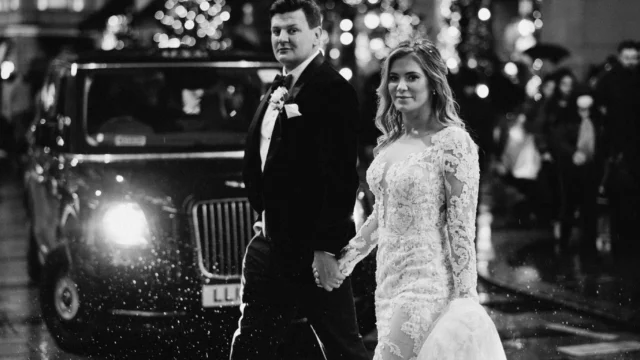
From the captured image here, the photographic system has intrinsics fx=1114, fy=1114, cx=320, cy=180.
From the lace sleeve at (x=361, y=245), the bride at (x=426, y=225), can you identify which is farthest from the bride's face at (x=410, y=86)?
the lace sleeve at (x=361, y=245)

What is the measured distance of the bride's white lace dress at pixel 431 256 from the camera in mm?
3945

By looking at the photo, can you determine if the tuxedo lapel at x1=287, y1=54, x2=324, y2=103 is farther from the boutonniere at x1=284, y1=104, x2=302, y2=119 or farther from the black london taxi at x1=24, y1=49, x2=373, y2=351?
the black london taxi at x1=24, y1=49, x2=373, y2=351

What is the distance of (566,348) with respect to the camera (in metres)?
7.36

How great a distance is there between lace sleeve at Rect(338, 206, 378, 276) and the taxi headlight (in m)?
2.34

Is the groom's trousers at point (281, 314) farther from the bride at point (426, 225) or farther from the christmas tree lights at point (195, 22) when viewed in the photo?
the christmas tree lights at point (195, 22)

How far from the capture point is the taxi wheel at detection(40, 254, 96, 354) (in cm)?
686

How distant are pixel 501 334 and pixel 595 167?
221 inches

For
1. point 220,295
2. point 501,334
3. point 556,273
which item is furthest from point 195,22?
point 220,295

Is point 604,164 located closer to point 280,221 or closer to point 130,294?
point 130,294

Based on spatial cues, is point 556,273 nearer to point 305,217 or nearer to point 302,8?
point 305,217

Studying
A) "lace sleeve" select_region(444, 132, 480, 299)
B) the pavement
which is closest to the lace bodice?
"lace sleeve" select_region(444, 132, 480, 299)

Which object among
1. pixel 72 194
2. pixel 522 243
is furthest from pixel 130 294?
pixel 522 243

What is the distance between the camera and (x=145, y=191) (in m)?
6.88

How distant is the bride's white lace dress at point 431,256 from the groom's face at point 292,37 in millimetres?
867
